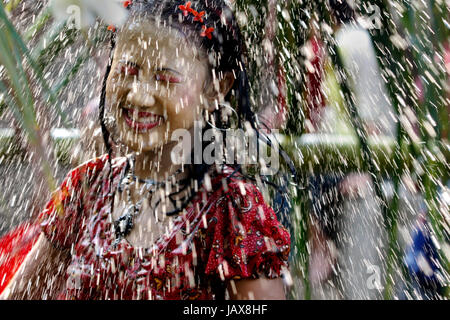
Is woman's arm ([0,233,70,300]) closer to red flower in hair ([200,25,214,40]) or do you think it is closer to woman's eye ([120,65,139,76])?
woman's eye ([120,65,139,76])

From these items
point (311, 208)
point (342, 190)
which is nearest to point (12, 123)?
point (311, 208)

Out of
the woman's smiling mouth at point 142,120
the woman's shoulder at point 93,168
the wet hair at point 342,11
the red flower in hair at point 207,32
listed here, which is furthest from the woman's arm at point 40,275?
the wet hair at point 342,11

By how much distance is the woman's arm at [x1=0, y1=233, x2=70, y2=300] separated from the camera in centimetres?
109

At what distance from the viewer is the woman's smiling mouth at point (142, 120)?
1012mm

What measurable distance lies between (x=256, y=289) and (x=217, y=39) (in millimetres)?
622

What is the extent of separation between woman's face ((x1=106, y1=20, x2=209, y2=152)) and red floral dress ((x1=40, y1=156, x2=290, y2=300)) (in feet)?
0.63

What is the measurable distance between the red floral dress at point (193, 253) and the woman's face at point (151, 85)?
192mm

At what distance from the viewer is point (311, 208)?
77.3 inches

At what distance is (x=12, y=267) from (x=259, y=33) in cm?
130

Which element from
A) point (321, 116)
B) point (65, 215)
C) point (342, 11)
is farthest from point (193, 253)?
point (342, 11)

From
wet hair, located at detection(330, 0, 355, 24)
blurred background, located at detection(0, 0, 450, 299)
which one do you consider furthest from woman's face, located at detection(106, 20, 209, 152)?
wet hair, located at detection(330, 0, 355, 24)

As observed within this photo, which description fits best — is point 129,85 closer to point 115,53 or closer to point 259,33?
point 115,53

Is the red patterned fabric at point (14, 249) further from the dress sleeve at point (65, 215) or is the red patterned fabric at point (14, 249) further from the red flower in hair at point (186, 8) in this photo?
the red flower in hair at point (186, 8)

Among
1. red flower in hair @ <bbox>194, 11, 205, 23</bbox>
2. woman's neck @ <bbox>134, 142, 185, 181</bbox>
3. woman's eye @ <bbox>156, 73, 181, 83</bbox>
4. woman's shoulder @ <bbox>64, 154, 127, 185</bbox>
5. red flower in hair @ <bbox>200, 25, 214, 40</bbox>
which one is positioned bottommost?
woman's shoulder @ <bbox>64, 154, 127, 185</bbox>
